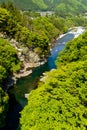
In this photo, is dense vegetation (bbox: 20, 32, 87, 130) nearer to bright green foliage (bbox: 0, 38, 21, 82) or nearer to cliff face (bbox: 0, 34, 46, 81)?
bright green foliage (bbox: 0, 38, 21, 82)

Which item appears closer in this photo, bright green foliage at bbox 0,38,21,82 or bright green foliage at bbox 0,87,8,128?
bright green foliage at bbox 0,87,8,128

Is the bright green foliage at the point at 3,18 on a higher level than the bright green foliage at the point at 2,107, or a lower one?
higher

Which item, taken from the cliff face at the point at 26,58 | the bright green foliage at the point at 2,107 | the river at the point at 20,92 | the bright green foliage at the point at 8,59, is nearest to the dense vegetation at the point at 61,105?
Answer: the bright green foliage at the point at 2,107

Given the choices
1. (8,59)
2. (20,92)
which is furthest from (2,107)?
(8,59)

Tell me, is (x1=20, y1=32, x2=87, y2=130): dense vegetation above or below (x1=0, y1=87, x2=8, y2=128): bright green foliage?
above

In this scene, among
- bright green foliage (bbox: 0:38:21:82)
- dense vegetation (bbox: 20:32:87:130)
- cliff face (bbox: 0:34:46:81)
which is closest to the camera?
dense vegetation (bbox: 20:32:87:130)

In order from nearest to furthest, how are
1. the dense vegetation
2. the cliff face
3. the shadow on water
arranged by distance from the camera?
the dense vegetation < the shadow on water < the cliff face

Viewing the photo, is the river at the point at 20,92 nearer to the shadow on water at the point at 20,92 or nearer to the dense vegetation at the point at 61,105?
the shadow on water at the point at 20,92

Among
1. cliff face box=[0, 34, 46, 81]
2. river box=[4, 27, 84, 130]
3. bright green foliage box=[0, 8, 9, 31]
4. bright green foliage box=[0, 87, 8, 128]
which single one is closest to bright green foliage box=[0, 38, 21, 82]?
river box=[4, 27, 84, 130]
